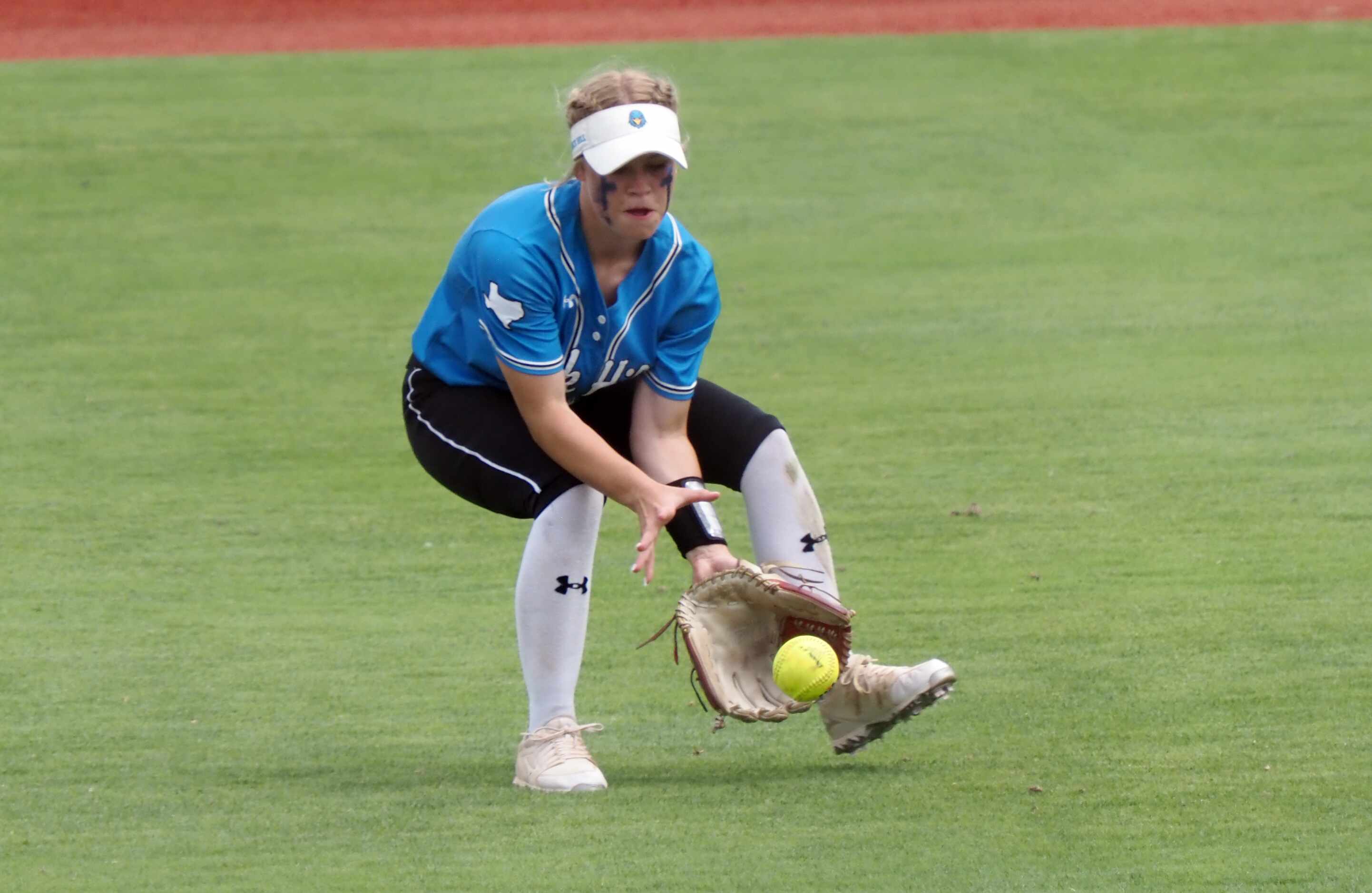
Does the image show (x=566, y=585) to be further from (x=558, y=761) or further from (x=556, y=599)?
(x=558, y=761)

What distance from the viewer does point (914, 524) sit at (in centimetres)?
529

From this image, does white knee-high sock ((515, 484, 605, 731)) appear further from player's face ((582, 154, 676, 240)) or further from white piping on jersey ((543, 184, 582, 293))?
player's face ((582, 154, 676, 240))

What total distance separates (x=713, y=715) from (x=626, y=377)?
0.81m

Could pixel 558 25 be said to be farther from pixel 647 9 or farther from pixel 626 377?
pixel 626 377

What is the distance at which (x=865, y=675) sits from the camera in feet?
11.9

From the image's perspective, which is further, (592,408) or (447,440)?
(592,408)

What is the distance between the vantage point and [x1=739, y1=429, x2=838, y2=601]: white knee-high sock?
3.67 m

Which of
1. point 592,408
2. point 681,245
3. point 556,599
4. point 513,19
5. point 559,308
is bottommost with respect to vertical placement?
point 556,599

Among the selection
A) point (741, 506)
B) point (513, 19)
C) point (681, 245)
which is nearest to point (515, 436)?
point (681, 245)

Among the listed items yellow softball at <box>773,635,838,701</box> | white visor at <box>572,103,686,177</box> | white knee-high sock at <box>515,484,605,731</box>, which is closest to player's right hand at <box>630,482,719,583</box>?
white knee-high sock at <box>515,484,605,731</box>

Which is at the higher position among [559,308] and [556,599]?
[559,308]

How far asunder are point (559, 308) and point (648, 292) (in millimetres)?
186

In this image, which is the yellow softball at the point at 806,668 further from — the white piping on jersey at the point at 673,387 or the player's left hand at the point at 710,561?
the white piping on jersey at the point at 673,387

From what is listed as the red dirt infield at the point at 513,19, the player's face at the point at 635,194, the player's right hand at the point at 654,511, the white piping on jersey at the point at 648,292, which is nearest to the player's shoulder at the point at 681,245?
the white piping on jersey at the point at 648,292
